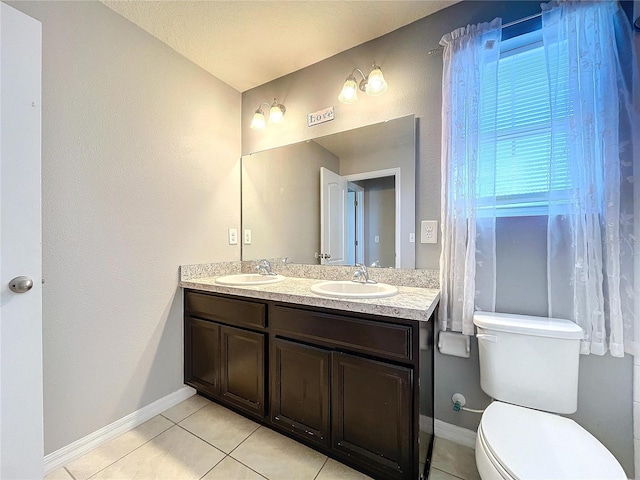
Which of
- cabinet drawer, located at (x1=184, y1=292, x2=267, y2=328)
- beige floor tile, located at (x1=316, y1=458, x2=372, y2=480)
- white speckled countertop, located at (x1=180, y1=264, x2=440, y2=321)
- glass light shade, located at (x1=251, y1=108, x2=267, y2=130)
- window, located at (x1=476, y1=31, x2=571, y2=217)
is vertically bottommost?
beige floor tile, located at (x1=316, y1=458, x2=372, y2=480)

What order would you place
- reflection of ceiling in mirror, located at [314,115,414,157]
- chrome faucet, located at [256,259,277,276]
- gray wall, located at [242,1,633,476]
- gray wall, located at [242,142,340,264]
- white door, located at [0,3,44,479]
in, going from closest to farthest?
white door, located at [0,3,44,479]
gray wall, located at [242,1,633,476]
reflection of ceiling in mirror, located at [314,115,414,157]
gray wall, located at [242,142,340,264]
chrome faucet, located at [256,259,277,276]

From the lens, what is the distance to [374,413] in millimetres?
1128

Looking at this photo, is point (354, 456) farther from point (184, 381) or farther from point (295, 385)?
point (184, 381)

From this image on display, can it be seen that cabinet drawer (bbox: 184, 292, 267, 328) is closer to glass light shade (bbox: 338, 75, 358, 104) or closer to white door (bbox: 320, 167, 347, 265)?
white door (bbox: 320, 167, 347, 265)

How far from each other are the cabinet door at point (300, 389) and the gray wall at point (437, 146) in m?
0.69

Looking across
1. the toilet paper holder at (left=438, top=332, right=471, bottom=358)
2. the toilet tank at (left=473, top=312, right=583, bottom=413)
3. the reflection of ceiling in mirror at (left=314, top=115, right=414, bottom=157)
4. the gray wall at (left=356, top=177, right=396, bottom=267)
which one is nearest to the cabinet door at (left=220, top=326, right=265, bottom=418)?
the gray wall at (left=356, top=177, right=396, bottom=267)

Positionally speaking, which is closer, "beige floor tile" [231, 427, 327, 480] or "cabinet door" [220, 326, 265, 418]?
"beige floor tile" [231, 427, 327, 480]

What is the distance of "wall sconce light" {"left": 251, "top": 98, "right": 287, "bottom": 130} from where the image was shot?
1983 mm

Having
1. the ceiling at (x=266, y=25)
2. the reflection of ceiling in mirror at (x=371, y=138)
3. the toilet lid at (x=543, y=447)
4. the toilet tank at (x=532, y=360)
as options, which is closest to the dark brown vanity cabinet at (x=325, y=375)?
the toilet lid at (x=543, y=447)

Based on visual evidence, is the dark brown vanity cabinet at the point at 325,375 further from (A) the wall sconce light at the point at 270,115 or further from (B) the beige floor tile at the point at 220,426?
(A) the wall sconce light at the point at 270,115

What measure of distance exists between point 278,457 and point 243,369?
1.51ft

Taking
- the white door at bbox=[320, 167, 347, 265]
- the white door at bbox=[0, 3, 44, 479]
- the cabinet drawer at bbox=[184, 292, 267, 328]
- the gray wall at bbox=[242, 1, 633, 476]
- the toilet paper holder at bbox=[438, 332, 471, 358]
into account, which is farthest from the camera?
the white door at bbox=[320, 167, 347, 265]

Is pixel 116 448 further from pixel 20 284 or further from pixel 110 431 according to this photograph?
pixel 20 284

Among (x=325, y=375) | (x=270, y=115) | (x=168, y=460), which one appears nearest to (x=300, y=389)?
(x=325, y=375)
